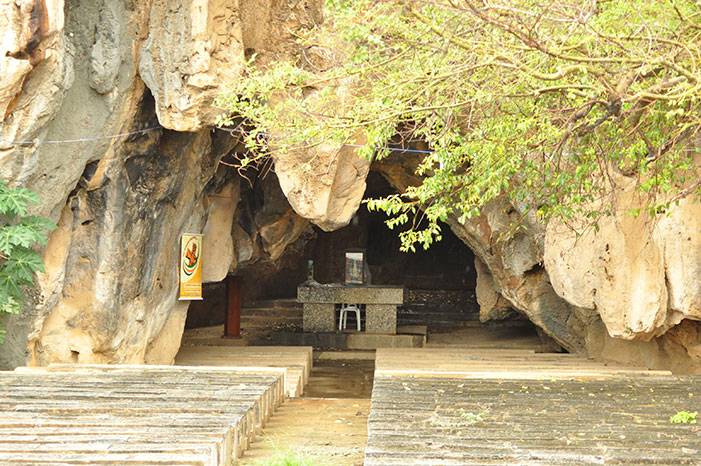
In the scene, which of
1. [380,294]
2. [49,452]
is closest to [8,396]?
[49,452]

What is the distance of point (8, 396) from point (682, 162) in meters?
6.16

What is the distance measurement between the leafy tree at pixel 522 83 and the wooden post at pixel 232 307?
9730 mm

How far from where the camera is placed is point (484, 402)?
8008 millimetres

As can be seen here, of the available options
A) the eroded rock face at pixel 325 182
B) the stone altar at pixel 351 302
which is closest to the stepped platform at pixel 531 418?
the eroded rock face at pixel 325 182

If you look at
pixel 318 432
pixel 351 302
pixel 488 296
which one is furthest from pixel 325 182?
pixel 351 302

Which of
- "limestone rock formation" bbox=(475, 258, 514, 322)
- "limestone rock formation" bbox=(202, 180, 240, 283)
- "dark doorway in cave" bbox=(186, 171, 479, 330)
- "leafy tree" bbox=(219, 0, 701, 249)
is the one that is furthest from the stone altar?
"leafy tree" bbox=(219, 0, 701, 249)

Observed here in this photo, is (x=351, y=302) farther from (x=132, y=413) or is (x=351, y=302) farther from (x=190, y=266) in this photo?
(x=132, y=413)

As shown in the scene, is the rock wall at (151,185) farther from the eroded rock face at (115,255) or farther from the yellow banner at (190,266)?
the yellow banner at (190,266)

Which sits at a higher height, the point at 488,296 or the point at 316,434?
the point at 488,296

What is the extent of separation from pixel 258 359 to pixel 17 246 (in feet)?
15.6

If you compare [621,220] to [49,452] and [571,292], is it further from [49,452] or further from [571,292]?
[49,452]

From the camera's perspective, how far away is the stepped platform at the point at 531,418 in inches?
244

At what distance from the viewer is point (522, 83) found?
6.86 m

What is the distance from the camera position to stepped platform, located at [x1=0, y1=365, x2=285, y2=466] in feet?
21.4
